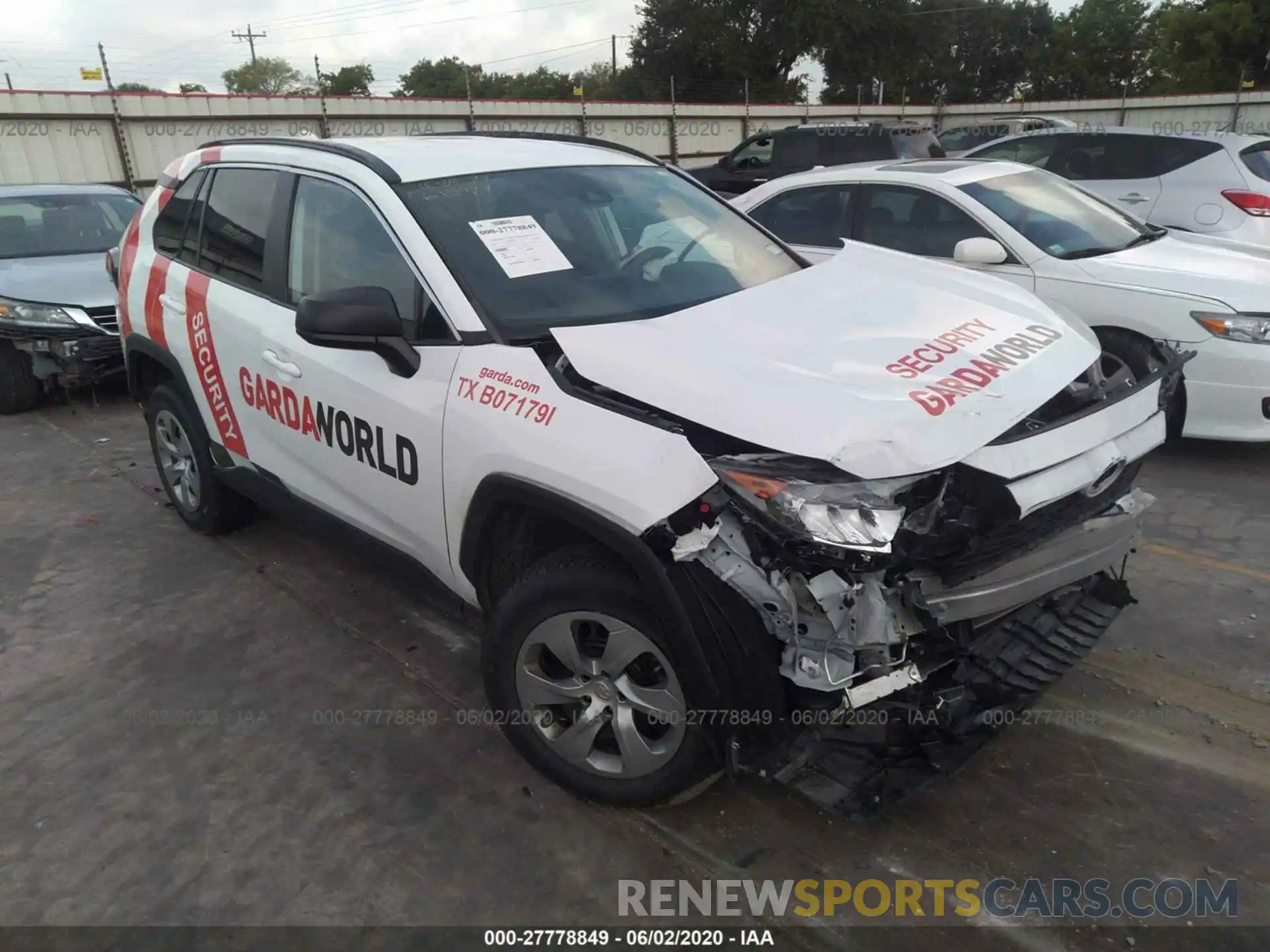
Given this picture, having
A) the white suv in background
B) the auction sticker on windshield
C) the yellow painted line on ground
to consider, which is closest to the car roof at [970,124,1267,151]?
the white suv in background

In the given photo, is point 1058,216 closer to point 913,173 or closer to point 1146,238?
point 1146,238

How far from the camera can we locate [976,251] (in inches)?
197

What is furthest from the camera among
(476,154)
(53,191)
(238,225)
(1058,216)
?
(53,191)

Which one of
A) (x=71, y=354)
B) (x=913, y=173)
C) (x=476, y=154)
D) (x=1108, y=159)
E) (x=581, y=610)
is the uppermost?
(x=476, y=154)

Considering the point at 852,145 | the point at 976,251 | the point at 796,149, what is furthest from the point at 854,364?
the point at 796,149

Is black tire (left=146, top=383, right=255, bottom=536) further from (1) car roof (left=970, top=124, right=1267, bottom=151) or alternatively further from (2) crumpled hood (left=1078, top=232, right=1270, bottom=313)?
(1) car roof (left=970, top=124, right=1267, bottom=151)

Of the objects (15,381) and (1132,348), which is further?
(15,381)

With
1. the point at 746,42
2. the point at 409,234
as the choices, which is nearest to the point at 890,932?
the point at 409,234

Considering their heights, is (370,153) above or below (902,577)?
above

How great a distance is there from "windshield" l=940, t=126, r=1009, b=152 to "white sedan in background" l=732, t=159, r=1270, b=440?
1005cm

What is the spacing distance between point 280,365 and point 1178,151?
8.19 meters

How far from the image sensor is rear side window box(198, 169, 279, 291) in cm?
356

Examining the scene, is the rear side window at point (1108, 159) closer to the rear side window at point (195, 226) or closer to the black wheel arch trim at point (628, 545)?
the rear side window at point (195, 226)

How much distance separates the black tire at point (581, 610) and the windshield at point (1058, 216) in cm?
418
